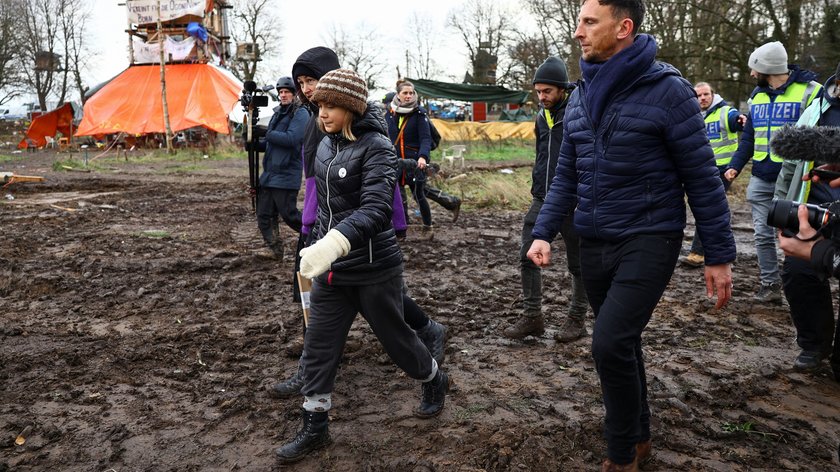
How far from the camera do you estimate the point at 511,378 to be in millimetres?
4047

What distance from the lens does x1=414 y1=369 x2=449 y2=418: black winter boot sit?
136 inches

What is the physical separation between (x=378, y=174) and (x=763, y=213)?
4140 mm

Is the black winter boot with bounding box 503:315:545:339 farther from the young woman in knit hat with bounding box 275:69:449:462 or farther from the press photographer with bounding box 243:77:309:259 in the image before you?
the press photographer with bounding box 243:77:309:259

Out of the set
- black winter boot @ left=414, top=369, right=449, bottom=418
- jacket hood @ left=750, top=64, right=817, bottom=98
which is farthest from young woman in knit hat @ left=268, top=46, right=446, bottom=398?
jacket hood @ left=750, top=64, right=817, bottom=98

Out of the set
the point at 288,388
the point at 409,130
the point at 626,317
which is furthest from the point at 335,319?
the point at 409,130

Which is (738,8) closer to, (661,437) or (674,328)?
(674,328)

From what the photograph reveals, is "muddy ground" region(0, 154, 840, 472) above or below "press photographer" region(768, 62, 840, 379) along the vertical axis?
below

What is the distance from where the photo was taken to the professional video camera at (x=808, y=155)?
2.37 meters

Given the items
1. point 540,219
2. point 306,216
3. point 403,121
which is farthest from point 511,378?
point 403,121

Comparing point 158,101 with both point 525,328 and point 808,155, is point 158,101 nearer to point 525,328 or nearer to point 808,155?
point 525,328

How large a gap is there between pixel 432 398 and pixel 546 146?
Answer: 2067 mm

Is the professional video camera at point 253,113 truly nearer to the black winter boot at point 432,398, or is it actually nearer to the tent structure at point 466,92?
the black winter boot at point 432,398

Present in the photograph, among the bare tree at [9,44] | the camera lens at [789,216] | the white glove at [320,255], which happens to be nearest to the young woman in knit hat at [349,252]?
the white glove at [320,255]

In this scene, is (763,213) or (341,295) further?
(763,213)
